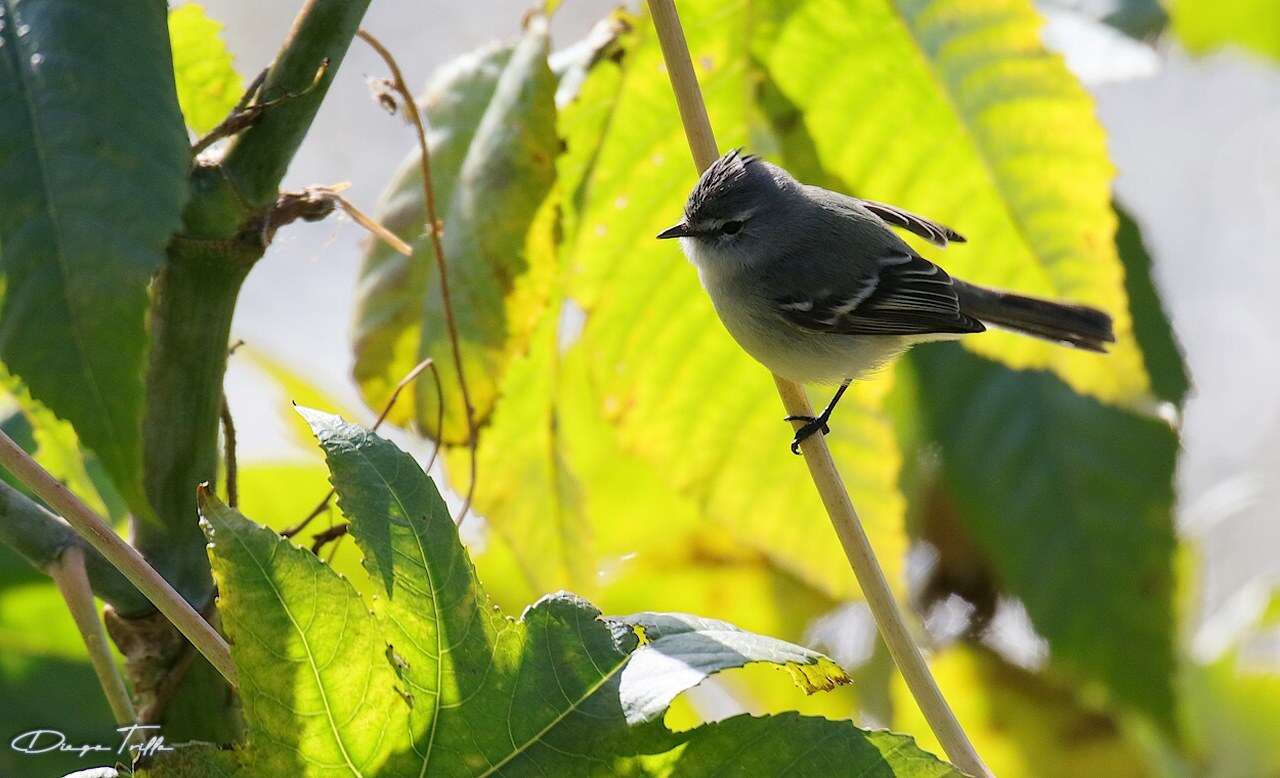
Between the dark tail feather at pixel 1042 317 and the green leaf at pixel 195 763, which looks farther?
the dark tail feather at pixel 1042 317

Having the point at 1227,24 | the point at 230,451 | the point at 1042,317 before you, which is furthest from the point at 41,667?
the point at 1227,24

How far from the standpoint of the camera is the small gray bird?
4.76ft

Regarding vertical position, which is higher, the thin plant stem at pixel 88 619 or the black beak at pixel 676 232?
the thin plant stem at pixel 88 619

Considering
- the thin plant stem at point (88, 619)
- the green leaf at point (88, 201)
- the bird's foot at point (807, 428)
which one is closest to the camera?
the green leaf at point (88, 201)

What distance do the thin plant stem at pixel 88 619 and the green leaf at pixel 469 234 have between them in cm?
30

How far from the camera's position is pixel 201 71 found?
2.31 feet

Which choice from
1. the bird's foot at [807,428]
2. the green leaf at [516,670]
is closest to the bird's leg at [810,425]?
the bird's foot at [807,428]

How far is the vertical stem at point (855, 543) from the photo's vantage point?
63cm

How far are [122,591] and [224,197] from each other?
0.19m

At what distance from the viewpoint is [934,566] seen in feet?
5.26

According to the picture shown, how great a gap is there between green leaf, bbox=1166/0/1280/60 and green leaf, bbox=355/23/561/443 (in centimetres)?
111

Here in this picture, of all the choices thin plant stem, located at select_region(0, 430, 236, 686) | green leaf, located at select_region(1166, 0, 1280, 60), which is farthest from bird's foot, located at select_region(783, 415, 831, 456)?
green leaf, located at select_region(1166, 0, 1280, 60)

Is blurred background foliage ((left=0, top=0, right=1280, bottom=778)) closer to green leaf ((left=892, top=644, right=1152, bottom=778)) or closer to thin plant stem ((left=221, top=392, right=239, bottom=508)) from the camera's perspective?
thin plant stem ((left=221, top=392, right=239, bottom=508))

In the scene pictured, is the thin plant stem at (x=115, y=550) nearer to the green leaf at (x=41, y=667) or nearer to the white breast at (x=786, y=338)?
the green leaf at (x=41, y=667)
